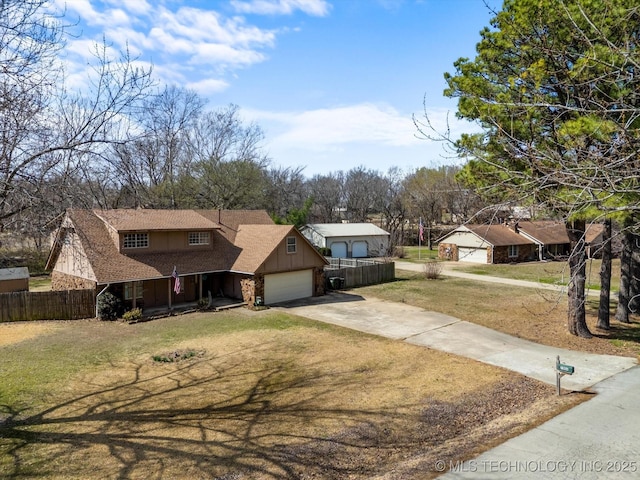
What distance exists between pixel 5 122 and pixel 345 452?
9.01 m

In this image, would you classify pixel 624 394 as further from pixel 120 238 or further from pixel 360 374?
pixel 120 238

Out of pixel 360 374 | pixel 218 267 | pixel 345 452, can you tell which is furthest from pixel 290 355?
pixel 218 267

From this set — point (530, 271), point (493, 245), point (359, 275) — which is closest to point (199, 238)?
point (359, 275)

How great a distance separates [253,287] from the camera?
24.4m

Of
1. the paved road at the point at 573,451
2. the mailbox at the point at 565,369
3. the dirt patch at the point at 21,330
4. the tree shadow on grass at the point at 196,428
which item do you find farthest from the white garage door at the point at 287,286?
the paved road at the point at 573,451

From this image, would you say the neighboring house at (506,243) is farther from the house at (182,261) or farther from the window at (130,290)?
the window at (130,290)

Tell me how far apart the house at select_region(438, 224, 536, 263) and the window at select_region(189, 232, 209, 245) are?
27407mm

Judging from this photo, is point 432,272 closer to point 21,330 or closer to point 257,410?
point 257,410

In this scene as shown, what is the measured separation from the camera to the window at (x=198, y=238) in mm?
25641

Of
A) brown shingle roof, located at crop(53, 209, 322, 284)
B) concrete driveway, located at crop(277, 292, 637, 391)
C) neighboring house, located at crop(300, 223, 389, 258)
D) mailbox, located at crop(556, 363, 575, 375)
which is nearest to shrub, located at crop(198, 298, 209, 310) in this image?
brown shingle roof, located at crop(53, 209, 322, 284)

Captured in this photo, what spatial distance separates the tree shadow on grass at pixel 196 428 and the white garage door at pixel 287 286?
11.4 metres

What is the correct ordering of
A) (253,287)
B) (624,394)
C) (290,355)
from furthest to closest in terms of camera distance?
1. (253,287)
2. (290,355)
3. (624,394)

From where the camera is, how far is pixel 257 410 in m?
11.2

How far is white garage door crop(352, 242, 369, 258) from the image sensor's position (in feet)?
160
